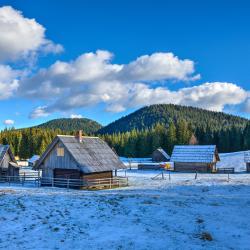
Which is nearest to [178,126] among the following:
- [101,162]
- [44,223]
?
[101,162]

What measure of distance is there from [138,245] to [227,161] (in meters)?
70.5

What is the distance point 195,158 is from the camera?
6350cm

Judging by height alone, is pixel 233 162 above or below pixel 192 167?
above

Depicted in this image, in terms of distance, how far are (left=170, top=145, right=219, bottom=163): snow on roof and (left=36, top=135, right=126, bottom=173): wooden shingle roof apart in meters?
24.6

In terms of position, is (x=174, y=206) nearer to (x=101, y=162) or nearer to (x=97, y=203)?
(x=97, y=203)

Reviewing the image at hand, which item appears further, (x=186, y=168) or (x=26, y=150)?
(x=26, y=150)

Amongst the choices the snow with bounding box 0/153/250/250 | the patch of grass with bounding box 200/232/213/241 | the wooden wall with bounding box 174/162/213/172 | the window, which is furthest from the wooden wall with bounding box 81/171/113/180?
the wooden wall with bounding box 174/162/213/172

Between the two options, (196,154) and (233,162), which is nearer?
(196,154)

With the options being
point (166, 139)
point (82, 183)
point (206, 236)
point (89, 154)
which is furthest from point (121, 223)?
point (166, 139)

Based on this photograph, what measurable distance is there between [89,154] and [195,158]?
28.9 metres

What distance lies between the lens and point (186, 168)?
→ 6462 cm

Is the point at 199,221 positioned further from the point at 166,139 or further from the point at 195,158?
the point at 166,139

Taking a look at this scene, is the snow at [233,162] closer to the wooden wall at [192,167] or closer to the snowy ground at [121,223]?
the wooden wall at [192,167]

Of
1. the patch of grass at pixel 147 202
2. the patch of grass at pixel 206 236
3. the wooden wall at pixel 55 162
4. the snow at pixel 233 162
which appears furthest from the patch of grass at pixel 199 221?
the snow at pixel 233 162
